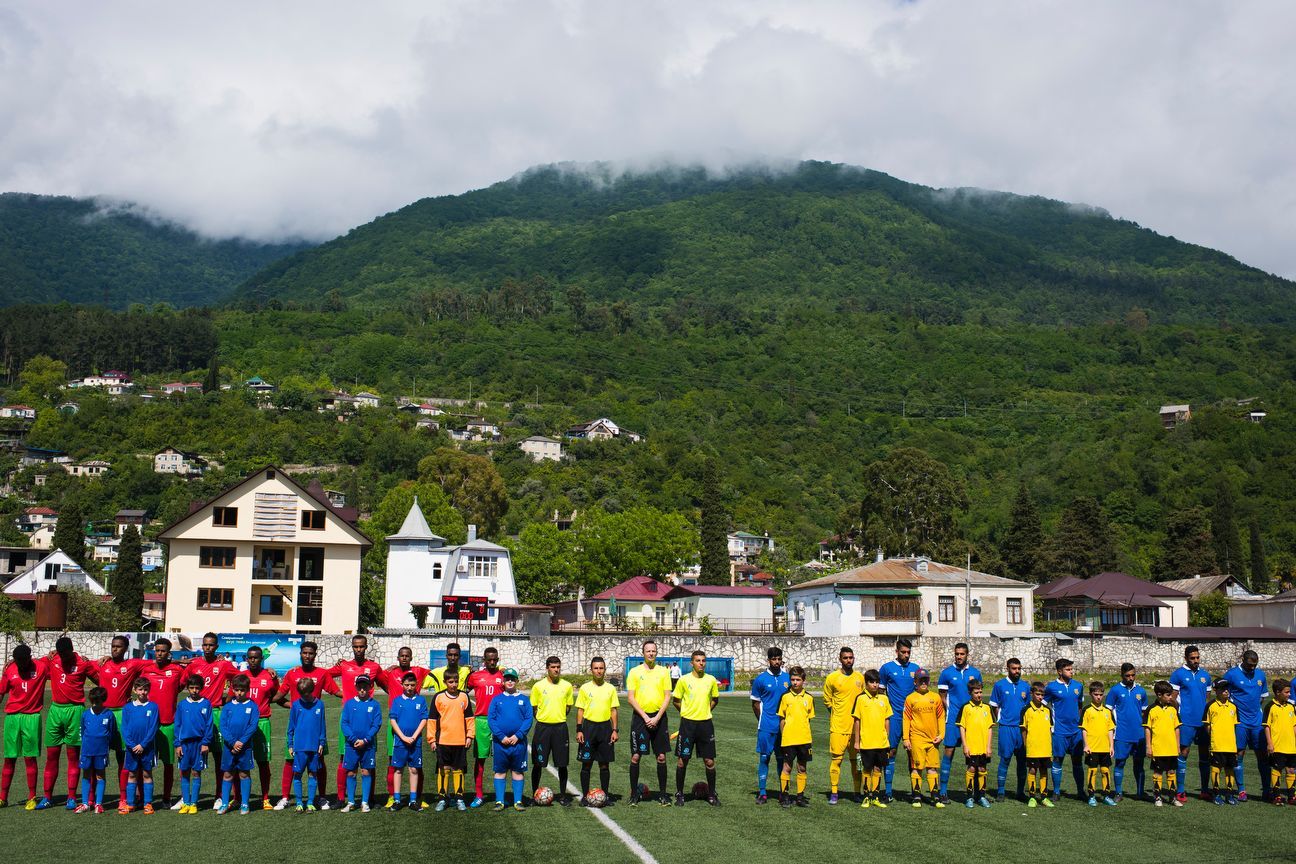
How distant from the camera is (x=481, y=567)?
61969mm

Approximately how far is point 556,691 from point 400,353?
157 metres

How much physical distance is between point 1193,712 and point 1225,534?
76983 mm

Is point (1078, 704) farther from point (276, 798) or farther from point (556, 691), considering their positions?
point (276, 798)

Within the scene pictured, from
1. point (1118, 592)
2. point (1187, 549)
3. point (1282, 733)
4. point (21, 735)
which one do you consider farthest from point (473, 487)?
point (1282, 733)

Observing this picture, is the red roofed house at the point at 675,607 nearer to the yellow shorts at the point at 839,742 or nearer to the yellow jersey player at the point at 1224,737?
the yellow jersey player at the point at 1224,737

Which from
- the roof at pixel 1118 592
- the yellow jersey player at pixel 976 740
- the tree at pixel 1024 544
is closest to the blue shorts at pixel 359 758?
the yellow jersey player at pixel 976 740

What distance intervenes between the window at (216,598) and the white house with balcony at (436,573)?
31.5ft

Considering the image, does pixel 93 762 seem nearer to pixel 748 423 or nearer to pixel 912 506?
pixel 912 506

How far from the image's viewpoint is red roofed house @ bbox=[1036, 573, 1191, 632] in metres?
64.0

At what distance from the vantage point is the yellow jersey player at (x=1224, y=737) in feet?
51.8

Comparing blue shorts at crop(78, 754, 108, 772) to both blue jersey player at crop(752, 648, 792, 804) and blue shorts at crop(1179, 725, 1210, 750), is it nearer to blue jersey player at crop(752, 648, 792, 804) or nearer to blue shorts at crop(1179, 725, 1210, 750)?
blue jersey player at crop(752, 648, 792, 804)

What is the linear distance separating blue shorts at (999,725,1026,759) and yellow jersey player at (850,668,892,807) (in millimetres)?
1568

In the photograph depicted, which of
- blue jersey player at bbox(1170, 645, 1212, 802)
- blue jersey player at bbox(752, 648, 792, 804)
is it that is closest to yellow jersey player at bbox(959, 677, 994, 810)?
blue jersey player at bbox(752, 648, 792, 804)

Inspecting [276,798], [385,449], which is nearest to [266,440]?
[385,449]
